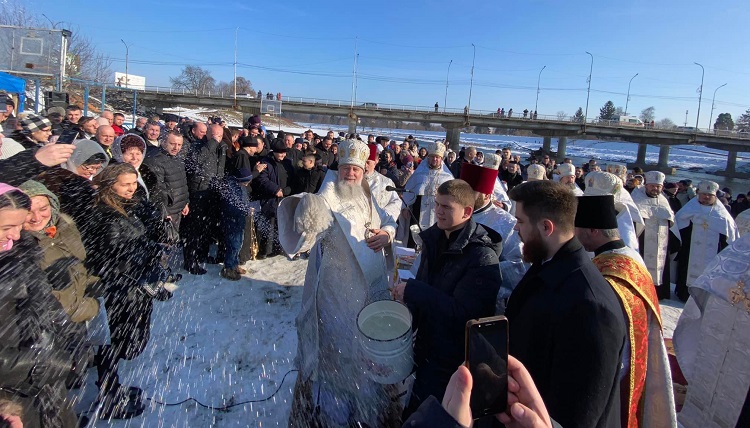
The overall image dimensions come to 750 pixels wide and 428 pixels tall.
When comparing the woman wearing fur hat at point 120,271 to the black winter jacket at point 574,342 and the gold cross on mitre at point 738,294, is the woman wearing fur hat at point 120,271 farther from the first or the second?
the gold cross on mitre at point 738,294

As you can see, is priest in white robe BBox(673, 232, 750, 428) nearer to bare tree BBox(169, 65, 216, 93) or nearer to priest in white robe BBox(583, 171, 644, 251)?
priest in white robe BBox(583, 171, 644, 251)

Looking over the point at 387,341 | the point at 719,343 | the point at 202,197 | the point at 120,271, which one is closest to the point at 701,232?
the point at 719,343

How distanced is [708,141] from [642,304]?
204 ft

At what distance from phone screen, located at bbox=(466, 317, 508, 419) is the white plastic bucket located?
3.34ft

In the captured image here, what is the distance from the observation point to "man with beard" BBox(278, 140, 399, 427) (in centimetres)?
300

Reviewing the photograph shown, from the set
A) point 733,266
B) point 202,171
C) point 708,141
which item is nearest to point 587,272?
point 733,266

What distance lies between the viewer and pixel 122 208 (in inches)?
127

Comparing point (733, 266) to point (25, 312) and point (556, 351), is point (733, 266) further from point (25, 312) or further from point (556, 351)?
point (25, 312)

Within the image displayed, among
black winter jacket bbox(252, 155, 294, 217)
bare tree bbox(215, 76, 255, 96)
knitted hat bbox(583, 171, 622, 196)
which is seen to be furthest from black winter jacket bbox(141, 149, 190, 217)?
bare tree bbox(215, 76, 255, 96)

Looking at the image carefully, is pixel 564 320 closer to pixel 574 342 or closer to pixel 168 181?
pixel 574 342

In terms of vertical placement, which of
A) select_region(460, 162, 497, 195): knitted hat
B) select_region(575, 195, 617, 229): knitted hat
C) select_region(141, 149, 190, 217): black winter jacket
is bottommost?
select_region(141, 149, 190, 217): black winter jacket

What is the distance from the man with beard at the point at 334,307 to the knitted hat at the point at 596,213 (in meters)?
1.33

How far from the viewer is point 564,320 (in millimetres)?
1698

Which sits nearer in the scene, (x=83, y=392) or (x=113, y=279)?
(x=113, y=279)
